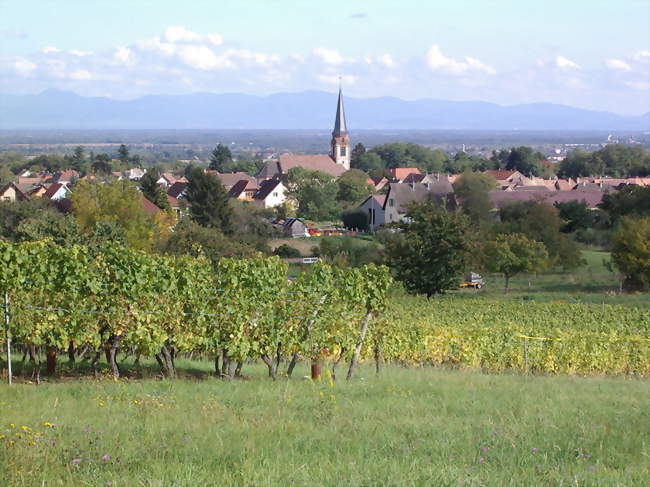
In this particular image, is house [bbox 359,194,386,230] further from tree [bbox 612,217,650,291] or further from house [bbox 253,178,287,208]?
tree [bbox 612,217,650,291]

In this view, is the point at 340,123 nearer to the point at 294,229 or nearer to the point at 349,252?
the point at 294,229

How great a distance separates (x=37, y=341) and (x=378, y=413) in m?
5.76

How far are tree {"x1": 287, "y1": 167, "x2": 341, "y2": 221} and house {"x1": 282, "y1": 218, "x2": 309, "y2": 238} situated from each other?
14380 mm

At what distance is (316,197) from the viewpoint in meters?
97.5

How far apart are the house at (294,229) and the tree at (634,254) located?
124ft

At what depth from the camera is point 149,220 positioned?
5444 cm

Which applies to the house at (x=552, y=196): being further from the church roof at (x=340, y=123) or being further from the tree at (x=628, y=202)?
the church roof at (x=340, y=123)

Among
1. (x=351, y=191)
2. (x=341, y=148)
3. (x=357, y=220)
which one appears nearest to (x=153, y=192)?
(x=357, y=220)

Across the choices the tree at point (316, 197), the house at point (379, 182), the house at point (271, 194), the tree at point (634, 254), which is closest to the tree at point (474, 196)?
the tree at point (316, 197)

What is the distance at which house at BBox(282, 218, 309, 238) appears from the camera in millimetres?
80625

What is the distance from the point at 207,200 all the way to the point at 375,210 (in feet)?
87.6

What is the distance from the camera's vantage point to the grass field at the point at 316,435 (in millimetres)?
6363

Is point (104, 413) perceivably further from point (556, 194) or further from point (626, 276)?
point (556, 194)

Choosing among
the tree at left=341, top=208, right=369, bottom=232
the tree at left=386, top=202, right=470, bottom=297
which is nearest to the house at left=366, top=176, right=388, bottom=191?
the tree at left=341, top=208, right=369, bottom=232
